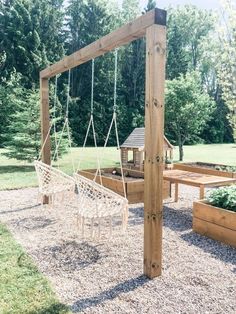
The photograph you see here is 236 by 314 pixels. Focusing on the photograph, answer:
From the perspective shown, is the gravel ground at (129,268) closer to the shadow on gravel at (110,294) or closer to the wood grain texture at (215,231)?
the shadow on gravel at (110,294)

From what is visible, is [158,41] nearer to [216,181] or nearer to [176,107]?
[216,181]

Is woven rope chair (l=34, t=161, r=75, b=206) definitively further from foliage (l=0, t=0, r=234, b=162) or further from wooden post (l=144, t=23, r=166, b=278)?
foliage (l=0, t=0, r=234, b=162)

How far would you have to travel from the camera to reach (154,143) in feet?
11.6

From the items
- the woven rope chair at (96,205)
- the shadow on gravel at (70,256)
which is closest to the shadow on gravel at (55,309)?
the shadow on gravel at (70,256)

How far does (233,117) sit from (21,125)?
726 cm

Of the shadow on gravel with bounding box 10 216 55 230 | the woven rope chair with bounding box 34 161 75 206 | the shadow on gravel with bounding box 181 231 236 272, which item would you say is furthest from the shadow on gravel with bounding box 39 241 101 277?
the shadow on gravel with bounding box 181 231 236 272

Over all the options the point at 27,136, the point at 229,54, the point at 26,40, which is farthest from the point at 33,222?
the point at 26,40

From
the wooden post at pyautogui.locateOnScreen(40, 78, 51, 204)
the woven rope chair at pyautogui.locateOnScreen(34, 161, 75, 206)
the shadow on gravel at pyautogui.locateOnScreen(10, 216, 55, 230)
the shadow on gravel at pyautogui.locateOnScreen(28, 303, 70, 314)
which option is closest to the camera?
the shadow on gravel at pyautogui.locateOnScreen(28, 303, 70, 314)

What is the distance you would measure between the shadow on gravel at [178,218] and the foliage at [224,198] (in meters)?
0.61

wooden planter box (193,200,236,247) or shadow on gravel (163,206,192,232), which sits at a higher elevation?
wooden planter box (193,200,236,247)

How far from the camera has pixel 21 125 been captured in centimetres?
1224

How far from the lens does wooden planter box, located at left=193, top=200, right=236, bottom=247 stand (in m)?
4.54

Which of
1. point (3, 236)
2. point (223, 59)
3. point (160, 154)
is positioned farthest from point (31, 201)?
point (223, 59)

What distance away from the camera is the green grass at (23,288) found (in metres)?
2.93
